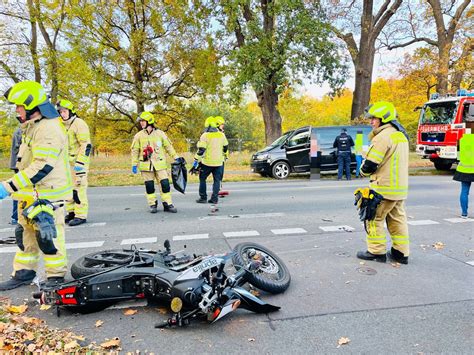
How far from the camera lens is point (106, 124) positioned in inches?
1036

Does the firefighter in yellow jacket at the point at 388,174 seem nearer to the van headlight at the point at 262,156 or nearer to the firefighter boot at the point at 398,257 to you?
the firefighter boot at the point at 398,257

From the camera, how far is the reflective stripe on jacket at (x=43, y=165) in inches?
139

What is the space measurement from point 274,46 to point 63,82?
10287mm

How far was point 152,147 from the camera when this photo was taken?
7707mm

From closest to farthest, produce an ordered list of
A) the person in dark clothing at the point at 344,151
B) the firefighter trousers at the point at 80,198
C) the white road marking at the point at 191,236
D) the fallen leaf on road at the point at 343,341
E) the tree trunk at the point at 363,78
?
the fallen leaf on road at the point at 343,341
the white road marking at the point at 191,236
the firefighter trousers at the point at 80,198
the person in dark clothing at the point at 344,151
the tree trunk at the point at 363,78

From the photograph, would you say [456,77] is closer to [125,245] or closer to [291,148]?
[291,148]

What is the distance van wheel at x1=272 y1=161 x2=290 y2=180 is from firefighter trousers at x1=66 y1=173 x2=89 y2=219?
28.2ft

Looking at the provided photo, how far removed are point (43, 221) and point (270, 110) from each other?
666 inches

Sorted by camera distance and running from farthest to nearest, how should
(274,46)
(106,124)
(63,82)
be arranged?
(106,124) < (63,82) < (274,46)

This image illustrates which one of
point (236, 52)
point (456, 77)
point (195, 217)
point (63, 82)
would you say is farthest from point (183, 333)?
point (456, 77)

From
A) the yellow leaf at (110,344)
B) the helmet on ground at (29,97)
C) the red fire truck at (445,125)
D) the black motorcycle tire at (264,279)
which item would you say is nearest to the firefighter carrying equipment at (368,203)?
the black motorcycle tire at (264,279)

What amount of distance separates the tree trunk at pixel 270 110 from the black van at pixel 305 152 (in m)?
5.33

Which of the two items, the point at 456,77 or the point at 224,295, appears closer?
the point at 224,295

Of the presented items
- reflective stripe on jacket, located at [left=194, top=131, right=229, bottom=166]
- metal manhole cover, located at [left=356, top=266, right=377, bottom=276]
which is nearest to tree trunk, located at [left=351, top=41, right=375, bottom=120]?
reflective stripe on jacket, located at [left=194, top=131, right=229, bottom=166]
